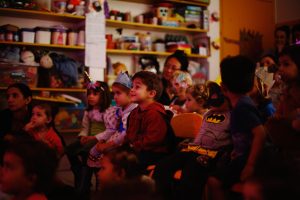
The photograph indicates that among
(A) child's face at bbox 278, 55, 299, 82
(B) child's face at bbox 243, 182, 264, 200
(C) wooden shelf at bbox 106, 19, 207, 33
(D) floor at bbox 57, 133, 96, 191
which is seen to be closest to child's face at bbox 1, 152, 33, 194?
(B) child's face at bbox 243, 182, 264, 200

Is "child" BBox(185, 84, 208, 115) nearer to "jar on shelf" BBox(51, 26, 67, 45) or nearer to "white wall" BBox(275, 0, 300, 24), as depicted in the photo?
"jar on shelf" BBox(51, 26, 67, 45)

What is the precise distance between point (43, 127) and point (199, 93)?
51.6 inches

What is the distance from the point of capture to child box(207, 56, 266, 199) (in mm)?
1796

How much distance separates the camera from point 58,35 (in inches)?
182

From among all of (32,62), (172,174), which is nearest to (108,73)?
(32,62)

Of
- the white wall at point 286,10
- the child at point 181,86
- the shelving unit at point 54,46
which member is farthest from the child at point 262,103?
Answer: the white wall at point 286,10

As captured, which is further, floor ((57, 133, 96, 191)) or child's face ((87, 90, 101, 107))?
floor ((57, 133, 96, 191))

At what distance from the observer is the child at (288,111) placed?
1919 millimetres

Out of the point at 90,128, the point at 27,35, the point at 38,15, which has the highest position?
the point at 38,15

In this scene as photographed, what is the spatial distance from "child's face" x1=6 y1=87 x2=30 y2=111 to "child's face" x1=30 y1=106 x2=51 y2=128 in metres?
0.22

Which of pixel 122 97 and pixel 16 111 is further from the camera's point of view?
pixel 16 111

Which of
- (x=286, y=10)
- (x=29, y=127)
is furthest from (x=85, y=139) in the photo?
(x=286, y=10)

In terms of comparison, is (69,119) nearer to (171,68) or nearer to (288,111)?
(171,68)

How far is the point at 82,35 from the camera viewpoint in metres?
4.74
